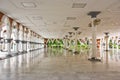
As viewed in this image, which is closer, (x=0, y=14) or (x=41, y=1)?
(x=41, y=1)

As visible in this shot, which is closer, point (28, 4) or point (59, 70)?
point (59, 70)

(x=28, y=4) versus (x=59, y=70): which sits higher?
(x=28, y=4)

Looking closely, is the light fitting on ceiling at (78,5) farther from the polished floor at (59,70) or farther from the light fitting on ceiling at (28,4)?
the polished floor at (59,70)


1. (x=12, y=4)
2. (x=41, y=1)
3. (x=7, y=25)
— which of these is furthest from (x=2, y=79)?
(x=7, y=25)

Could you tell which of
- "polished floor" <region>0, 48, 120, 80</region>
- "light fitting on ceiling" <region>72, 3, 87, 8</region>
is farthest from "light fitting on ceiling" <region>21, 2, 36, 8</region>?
"polished floor" <region>0, 48, 120, 80</region>

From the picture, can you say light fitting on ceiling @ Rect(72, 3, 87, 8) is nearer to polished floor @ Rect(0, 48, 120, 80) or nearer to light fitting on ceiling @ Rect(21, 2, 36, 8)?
light fitting on ceiling @ Rect(21, 2, 36, 8)

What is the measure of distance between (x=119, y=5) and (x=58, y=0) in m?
3.64

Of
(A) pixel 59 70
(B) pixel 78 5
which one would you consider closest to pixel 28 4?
(B) pixel 78 5

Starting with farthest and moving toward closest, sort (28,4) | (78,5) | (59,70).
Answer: (78,5) → (28,4) → (59,70)

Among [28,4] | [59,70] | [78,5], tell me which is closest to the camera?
[59,70]

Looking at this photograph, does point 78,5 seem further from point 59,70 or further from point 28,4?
point 59,70

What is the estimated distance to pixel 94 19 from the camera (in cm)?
1337

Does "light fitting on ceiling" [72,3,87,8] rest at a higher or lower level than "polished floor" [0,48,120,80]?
higher

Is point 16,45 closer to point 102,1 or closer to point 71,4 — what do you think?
point 71,4
